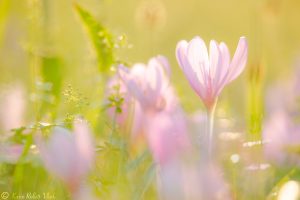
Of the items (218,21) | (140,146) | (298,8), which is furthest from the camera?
(298,8)

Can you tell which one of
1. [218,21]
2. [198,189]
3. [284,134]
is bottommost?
[198,189]

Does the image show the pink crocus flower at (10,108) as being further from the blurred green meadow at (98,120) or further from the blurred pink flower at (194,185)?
the blurred pink flower at (194,185)

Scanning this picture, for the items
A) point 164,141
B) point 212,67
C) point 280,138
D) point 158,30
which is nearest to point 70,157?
point 164,141

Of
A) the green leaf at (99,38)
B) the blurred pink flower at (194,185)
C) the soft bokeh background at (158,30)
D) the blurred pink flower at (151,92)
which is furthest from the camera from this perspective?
the soft bokeh background at (158,30)

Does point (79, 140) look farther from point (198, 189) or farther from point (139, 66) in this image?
point (139, 66)

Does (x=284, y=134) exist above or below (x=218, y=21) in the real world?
below

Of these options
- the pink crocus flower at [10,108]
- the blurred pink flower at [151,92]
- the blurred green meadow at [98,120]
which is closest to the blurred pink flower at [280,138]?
the blurred green meadow at [98,120]

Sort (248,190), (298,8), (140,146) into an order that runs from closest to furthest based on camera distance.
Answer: (248,190) < (140,146) < (298,8)

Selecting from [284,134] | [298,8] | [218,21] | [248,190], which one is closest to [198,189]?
[248,190]
